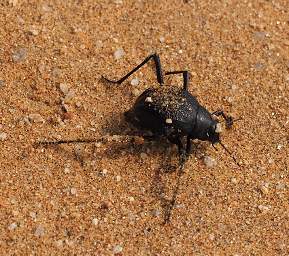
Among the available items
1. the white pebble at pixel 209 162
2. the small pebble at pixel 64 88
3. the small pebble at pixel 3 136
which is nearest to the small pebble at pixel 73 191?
the small pebble at pixel 3 136

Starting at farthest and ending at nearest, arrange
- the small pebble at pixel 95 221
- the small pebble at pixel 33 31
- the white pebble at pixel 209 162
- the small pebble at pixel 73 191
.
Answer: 1. the small pebble at pixel 33 31
2. the white pebble at pixel 209 162
3. the small pebble at pixel 73 191
4. the small pebble at pixel 95 221

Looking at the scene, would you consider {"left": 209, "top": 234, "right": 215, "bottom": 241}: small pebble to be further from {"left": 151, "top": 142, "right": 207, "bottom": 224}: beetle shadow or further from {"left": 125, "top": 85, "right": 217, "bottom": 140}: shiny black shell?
{"left": 125, "top": 85, "right": 217, "bottom": 140}: shiny black shell

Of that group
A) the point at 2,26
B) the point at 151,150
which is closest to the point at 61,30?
the point at 2,26

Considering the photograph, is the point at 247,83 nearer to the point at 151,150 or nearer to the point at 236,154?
the point at 236,154

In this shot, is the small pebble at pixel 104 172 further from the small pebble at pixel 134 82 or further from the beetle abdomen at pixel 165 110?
the small pebble at pixel 134 82

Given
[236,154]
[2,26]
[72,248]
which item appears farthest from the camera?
[2,26]

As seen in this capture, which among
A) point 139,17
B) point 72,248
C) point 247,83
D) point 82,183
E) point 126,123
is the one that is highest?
point 139,17

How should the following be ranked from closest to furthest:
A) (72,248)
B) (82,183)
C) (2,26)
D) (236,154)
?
(72,248), (82,183), (236,154), (2,26)

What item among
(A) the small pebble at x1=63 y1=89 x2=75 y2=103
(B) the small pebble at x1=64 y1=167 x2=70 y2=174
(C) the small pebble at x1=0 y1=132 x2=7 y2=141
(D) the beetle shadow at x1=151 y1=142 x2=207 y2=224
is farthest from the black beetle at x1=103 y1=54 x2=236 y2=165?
(C) the small pebble at x1=0 y1=132 x2=7 y2=141
